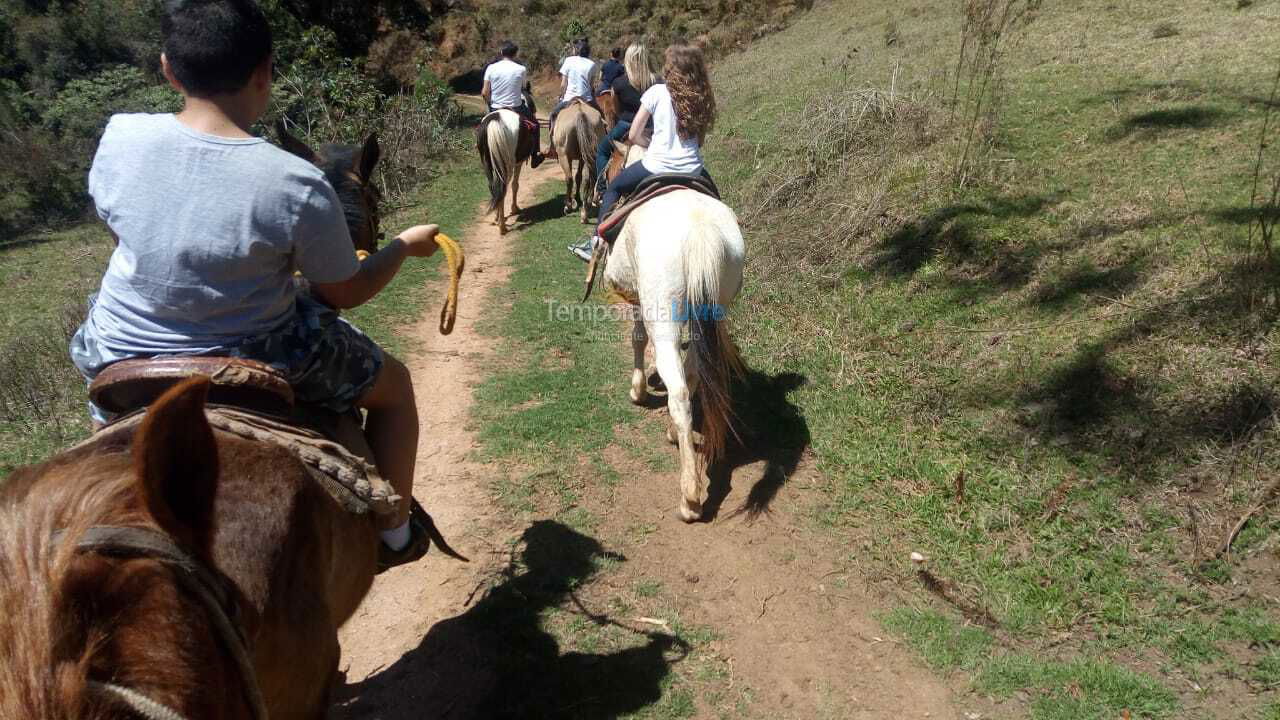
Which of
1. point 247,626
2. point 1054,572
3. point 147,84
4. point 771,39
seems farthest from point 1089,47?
point 147,84

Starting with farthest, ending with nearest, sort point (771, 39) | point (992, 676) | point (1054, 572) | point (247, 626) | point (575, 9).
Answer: point (575, 9)
point (771, 39)
point (1054, 572)
point (992, 676)
point (247, 626)

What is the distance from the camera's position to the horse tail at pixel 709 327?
415 cm

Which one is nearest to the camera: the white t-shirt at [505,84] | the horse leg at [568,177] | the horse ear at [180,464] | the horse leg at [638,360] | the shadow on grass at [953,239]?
the horse ear at [180,464]

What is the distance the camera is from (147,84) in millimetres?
19375

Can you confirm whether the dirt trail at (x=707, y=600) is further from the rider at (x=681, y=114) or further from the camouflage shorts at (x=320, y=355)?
the rider at (x=681, y=114)

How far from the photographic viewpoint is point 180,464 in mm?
1326

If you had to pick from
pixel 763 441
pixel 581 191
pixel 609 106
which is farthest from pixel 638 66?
pixel 581 191

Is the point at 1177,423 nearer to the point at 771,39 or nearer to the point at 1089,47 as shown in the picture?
the point at 1089,47

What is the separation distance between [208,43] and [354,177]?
1.53m

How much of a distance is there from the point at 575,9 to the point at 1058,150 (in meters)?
28.6

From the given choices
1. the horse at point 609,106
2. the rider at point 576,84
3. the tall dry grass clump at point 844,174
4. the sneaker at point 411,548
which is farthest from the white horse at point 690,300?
the rider at point 576,84

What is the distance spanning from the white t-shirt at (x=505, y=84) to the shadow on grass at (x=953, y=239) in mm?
6366

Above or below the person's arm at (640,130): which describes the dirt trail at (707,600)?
below

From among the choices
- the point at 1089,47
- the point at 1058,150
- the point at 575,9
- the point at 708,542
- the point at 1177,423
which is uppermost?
the point at 575,9
